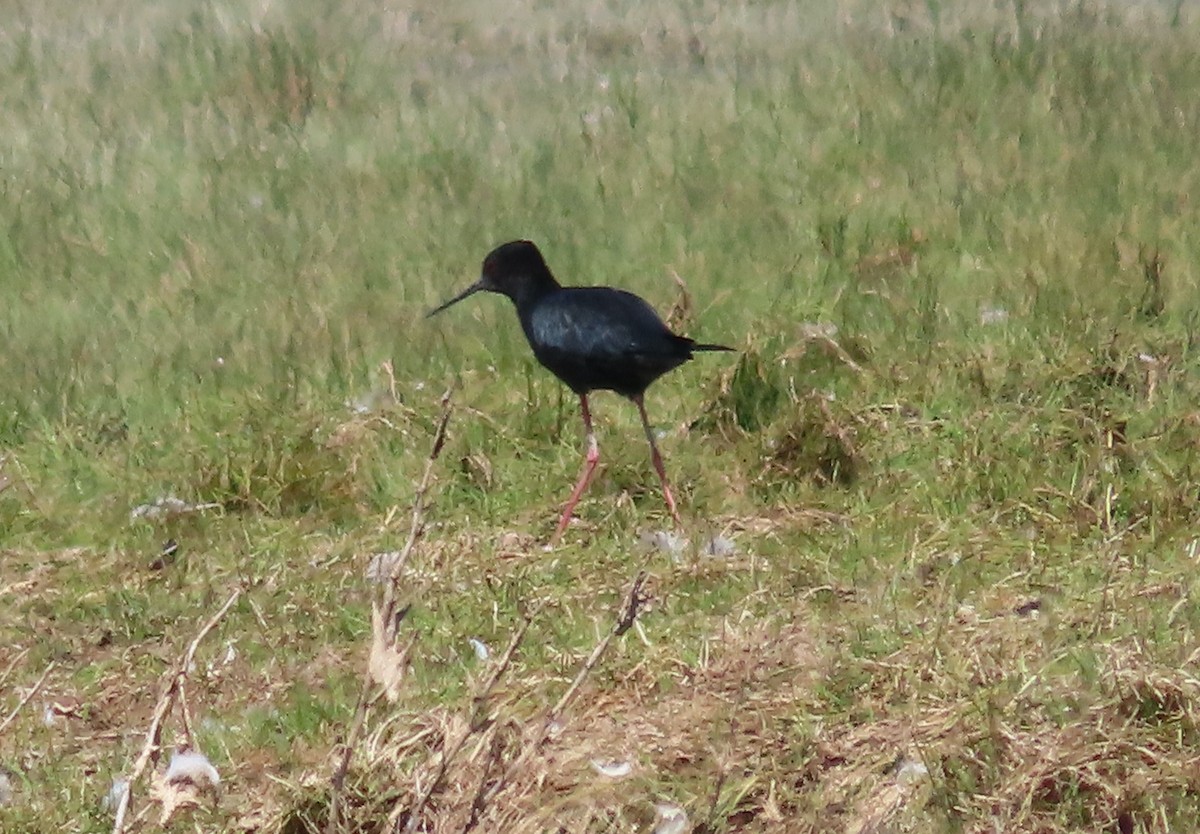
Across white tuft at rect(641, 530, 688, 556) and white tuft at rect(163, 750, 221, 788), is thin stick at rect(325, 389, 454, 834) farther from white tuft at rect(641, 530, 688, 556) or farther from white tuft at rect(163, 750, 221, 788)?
white tuft at rect(641, 530, 688, 556)

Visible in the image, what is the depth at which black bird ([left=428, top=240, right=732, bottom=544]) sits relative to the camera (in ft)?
16.9

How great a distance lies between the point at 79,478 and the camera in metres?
5.59

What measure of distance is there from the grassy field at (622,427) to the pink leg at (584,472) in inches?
2.8

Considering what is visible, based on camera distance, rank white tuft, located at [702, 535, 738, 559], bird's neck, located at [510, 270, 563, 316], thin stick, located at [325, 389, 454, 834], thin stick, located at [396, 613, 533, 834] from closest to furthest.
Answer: thin stick, located at [325, 389, 454, 834]
thin stick, located at [396, 613, 533, 834]
white tuft, located at [702, 535, 738, 559]
bird's neck, located at [510, 270, 563, 316]

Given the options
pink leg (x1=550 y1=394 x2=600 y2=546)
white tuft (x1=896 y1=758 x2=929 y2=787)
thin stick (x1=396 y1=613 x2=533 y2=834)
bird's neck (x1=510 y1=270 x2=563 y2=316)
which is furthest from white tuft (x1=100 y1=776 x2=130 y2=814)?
bird's neck (x1=510 y1=270 x2=563 y2=316)

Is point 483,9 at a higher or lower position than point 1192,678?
lower

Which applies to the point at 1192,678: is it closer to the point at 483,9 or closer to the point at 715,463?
the point at 715,463

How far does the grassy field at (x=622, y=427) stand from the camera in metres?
3.42

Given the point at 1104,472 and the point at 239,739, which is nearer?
the point at 239,739

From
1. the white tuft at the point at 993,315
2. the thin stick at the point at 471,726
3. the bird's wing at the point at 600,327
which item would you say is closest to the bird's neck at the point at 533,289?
the bird's wing at the point at 600,327

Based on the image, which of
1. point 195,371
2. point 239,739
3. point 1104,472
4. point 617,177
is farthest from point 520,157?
point 239,739

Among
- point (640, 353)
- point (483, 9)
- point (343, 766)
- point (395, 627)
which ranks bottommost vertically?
point (483, 9)

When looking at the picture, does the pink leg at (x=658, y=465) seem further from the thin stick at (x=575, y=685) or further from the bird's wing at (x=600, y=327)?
the thin stick at (x=575, y=685)

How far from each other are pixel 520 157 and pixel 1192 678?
17.8ft
